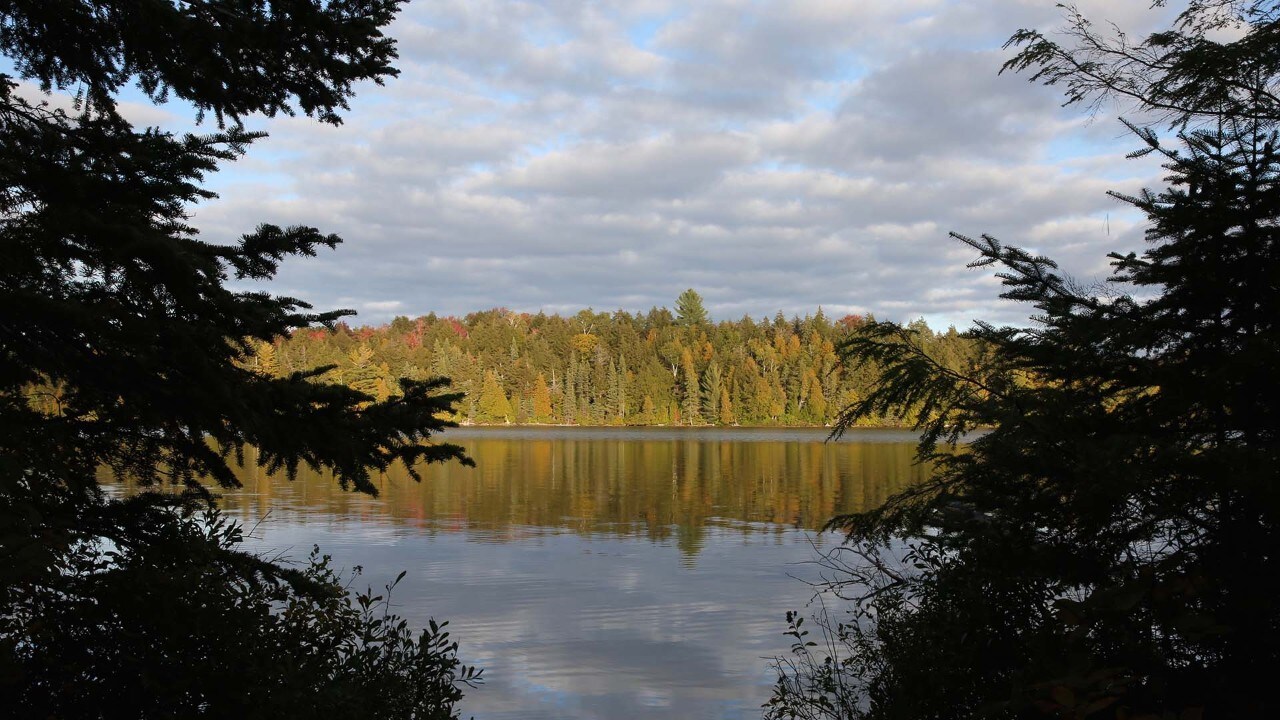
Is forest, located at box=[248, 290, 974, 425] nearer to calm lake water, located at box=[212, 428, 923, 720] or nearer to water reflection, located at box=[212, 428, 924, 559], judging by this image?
water reflection, located at box=[212, 428, 924, 559]

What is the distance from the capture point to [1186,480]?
3.77m

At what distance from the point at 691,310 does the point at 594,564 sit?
13857 cm

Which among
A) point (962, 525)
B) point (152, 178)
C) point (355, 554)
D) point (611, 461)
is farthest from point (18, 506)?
point (611, 461)

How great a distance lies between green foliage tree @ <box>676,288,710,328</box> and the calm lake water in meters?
116

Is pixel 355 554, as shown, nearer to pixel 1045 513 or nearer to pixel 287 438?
pixel 287 438

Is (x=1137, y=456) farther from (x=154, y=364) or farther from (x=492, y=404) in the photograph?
(x=492, y=404)

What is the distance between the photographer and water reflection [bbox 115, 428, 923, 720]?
10.9 metres

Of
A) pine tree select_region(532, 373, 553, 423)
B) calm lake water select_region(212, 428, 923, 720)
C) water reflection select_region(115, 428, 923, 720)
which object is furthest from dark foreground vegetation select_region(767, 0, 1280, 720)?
pine tree select_region(532, 373, 553, 423)

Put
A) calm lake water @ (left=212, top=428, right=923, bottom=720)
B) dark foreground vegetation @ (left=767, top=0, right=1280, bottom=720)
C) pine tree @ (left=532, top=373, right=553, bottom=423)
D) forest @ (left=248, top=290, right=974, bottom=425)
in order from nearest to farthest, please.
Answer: dark foreground vegetation @ (left=767, top=0, right=1280, bottom=720) → calm lake water @ (left=212, top=428, right=923, bottom=720) → forest @ (left=248, top=290, right=974, bottom=425) → pine tree @ (left=532, top=373, right=553, bottom=423)

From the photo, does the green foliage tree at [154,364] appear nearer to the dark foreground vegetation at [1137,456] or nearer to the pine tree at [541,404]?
the dark foreground vegetation at [1137,456]

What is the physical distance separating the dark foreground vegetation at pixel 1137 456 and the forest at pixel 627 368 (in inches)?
3874

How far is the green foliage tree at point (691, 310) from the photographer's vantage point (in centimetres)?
15538

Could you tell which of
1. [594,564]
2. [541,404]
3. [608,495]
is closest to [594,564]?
[594,564]

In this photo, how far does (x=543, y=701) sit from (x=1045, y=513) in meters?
7.31
